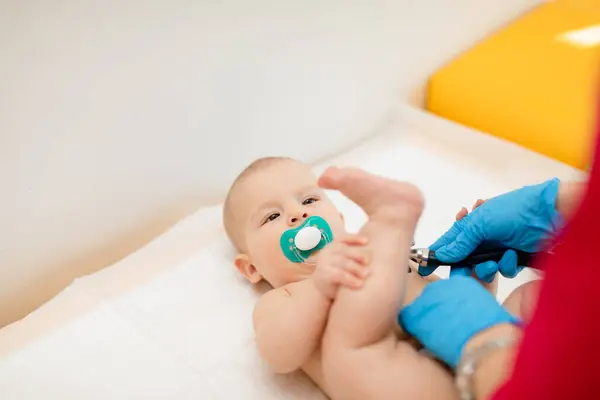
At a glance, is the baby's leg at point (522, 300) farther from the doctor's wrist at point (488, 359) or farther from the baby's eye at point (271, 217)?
the baby's eye at point (271, 217)

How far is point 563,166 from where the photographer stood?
1.38 meters

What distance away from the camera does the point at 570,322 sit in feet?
1.40

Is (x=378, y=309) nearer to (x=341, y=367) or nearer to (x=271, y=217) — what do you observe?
(x=341, y=367)

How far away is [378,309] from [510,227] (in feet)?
0.80

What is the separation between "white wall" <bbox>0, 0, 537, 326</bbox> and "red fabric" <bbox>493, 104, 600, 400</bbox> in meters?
0.87

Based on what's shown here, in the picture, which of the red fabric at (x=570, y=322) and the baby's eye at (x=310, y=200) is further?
the baby's eye at (x=310, y=200)

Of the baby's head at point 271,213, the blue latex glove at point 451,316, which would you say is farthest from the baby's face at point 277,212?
the blue latex glove at point 451,316

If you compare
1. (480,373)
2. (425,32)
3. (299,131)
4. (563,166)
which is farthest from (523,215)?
(425,32)

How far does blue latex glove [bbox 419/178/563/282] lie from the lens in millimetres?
876

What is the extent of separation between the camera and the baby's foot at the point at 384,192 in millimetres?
820

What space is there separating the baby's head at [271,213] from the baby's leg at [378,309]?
195 mm

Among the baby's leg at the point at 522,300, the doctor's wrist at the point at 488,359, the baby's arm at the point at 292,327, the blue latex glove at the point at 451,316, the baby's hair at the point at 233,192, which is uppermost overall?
the baby's hair at the point at 233,192

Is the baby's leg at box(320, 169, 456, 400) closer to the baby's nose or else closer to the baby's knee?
the baby's knee

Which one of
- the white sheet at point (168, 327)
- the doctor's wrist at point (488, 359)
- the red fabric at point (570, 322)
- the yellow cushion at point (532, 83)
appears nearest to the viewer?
the red fabric at point (570, 322)
